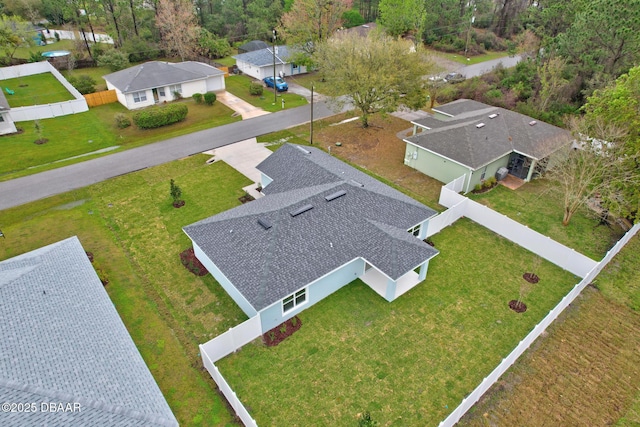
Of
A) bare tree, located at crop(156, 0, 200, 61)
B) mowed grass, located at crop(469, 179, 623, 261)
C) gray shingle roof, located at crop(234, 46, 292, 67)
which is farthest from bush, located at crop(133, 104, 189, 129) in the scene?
mowed grass, located at crop(469, 179, 623, 261)

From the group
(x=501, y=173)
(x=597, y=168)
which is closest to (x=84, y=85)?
(x=501, y=173)

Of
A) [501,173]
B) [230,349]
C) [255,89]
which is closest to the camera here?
[230,349]

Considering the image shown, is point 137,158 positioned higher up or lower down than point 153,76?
lower down

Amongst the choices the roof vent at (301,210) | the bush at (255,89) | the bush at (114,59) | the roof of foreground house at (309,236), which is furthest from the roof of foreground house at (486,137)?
the bush at (114,59)

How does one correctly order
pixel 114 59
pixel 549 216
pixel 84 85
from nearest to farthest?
pixel 549 216 → pixel 84 85 → pixel 114 59

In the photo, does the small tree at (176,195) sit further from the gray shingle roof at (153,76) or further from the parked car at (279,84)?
the parked car at (279,84)

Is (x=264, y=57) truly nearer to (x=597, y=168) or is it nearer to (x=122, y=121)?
(x=122, y=121)
